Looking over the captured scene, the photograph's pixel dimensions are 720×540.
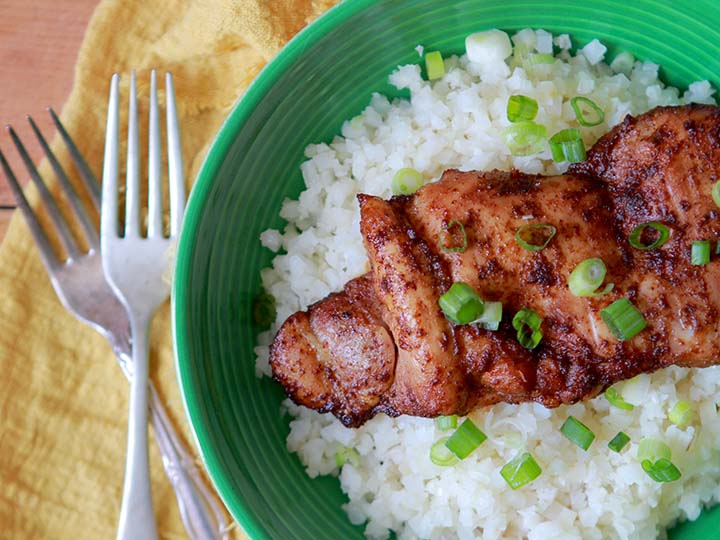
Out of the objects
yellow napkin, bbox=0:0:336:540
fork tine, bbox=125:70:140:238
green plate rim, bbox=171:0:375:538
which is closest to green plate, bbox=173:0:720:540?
green plate rim, bbox=171:0:375:538

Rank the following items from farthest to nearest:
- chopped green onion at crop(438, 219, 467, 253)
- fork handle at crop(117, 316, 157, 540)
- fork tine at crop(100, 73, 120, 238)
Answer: fork tine at crop(100, 73, 120, 238), fork handle at crop(117, 316, 157, 540), chopped green onion at crop(438, 219, 467, 253)

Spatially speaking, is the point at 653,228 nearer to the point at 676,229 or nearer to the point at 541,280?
the point at 676,229

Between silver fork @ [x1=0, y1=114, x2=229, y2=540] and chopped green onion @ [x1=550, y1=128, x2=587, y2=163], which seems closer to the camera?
chopped green onion @ [x1=550, y1=128, x2=587, y2=163]

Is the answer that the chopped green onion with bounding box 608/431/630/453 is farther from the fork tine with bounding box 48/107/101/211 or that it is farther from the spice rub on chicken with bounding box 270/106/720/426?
the fork tine with bounding box 48/107/101/211

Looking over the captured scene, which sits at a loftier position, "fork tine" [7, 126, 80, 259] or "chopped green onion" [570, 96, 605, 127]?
"fork tine" [7, 126, 80, 259]

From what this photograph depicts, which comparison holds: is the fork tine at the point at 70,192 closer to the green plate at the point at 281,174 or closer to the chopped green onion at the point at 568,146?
the green plate at the point at 281,174

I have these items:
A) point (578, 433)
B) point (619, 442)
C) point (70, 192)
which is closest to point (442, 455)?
point (578, 433)

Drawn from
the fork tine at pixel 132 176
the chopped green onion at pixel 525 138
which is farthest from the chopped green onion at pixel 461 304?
the fork tine at pixel 132 176

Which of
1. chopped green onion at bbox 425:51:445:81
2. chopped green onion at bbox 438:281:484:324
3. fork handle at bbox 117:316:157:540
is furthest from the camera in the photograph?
fork handle at bbox 117:316:157:540
